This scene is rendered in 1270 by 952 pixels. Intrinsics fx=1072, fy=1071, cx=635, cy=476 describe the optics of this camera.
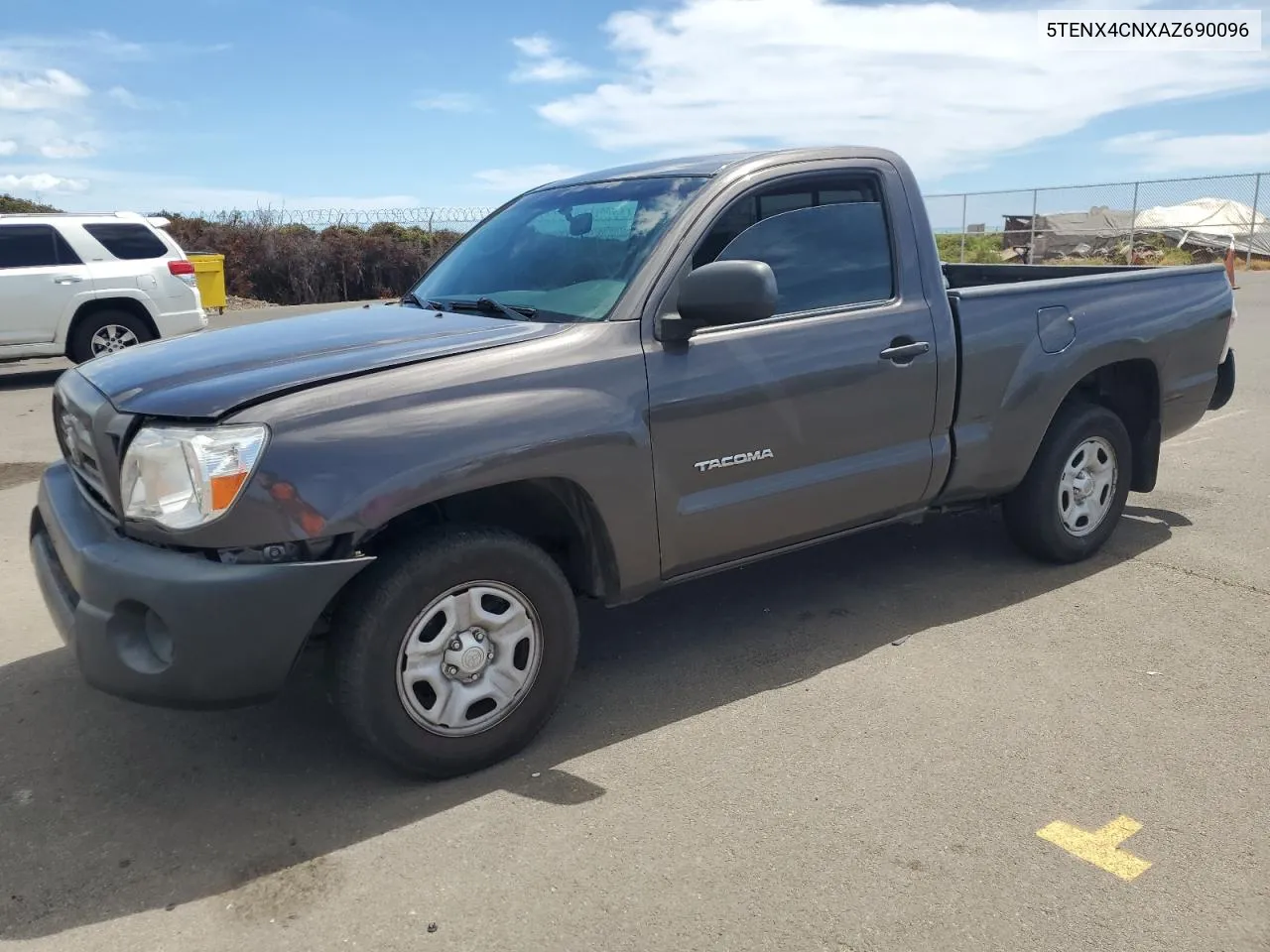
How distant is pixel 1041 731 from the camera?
349 centimetres

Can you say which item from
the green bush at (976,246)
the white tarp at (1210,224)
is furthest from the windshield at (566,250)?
the white tarp at (1210,224)

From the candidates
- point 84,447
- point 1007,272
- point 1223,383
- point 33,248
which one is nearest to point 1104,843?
point 84,447

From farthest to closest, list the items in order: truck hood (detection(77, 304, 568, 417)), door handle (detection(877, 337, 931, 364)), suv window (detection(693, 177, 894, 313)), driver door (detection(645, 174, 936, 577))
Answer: door handle (detection(877, 337, 931, 364)), suv window (detection(693, 177, 894, 313)), driver door (detection(645, 174, 936, 577)), truck hood (detection(77, 304, 568, 417))

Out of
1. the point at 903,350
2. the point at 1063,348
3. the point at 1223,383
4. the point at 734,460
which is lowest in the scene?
the point at 1223,383

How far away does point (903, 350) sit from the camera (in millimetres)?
4113

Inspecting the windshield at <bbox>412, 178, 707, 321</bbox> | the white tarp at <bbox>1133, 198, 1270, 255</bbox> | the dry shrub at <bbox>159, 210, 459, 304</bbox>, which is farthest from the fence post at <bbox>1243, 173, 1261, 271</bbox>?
the windshield at <bbox>412, 178, 707, 321</bbox>

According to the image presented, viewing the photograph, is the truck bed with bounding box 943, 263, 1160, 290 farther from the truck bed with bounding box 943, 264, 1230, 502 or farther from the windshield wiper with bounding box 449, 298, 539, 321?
the windshield wiper with bounding box 449, 298, 539, 321

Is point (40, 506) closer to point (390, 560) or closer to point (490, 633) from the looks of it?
point (390, 560)

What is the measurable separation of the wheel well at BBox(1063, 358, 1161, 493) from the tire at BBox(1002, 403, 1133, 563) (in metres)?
0.14

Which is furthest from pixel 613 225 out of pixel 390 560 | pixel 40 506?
pixel 40 506

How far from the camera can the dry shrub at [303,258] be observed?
25203mm

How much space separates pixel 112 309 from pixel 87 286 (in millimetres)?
363

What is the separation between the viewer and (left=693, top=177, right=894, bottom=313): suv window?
386cm

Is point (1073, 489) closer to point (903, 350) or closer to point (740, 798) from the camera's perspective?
point (903, 350)
